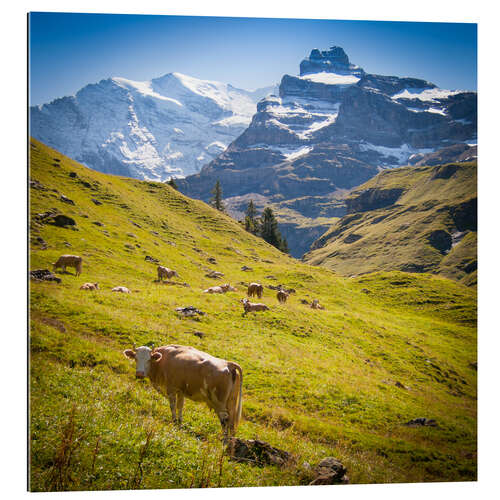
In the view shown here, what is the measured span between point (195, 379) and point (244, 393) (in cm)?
282

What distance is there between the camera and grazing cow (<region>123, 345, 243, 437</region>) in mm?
7723

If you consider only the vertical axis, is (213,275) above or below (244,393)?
above

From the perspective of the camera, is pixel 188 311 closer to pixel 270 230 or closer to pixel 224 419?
pixel 224 419

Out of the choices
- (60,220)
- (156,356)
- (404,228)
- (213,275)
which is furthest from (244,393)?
(404,228)

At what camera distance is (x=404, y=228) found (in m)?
114

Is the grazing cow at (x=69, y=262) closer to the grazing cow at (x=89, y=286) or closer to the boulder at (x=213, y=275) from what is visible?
the grazing cow at (x=89, y=286)

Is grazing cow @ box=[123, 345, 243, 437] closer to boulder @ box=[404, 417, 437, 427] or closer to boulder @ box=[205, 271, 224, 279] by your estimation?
boulder @ box=[404, 417, 437, 427]

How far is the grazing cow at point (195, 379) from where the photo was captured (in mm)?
7723

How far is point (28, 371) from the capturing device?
353 inches

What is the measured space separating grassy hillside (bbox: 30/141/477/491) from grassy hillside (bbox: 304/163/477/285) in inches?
225
